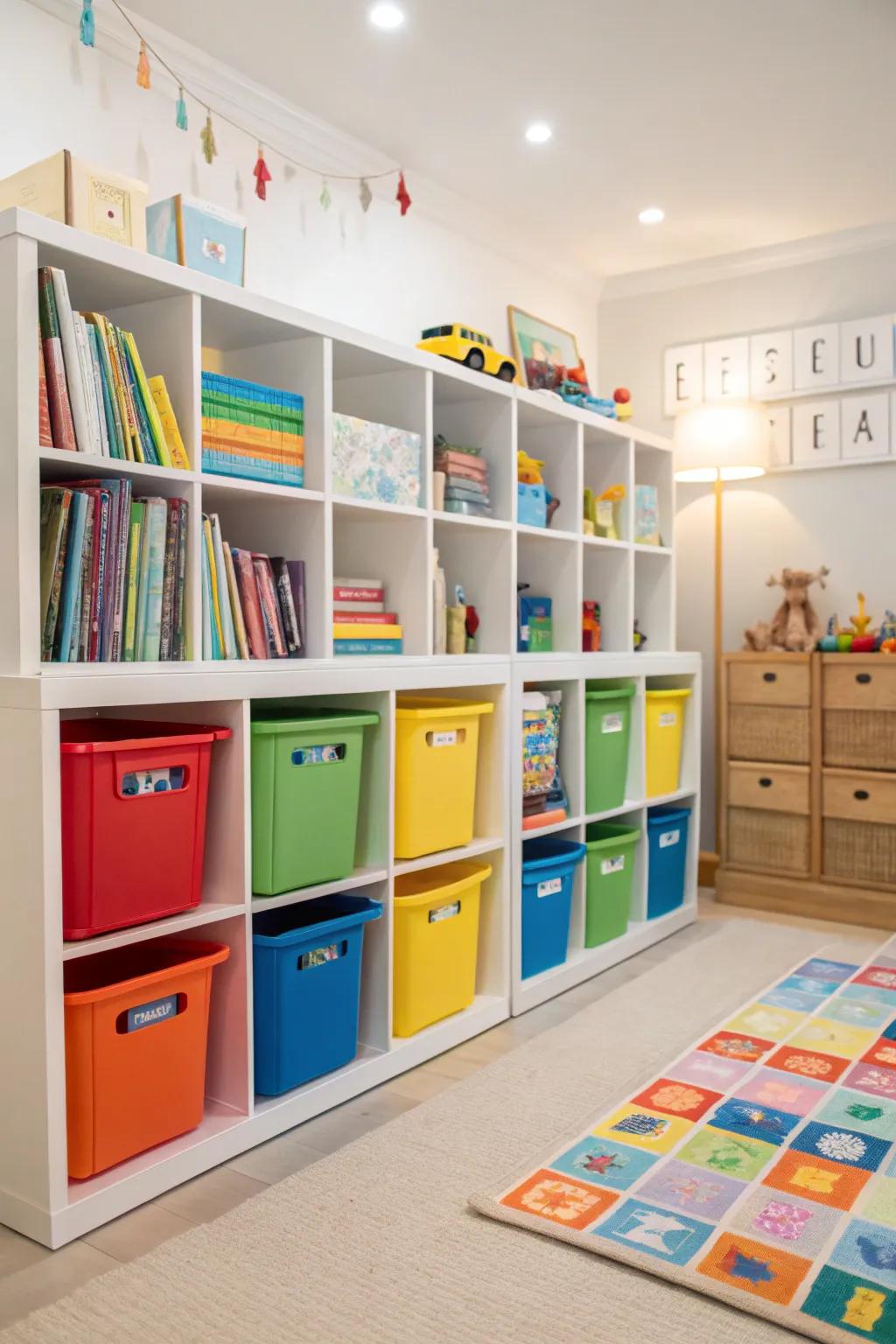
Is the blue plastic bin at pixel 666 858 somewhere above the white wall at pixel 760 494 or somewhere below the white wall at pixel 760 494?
below

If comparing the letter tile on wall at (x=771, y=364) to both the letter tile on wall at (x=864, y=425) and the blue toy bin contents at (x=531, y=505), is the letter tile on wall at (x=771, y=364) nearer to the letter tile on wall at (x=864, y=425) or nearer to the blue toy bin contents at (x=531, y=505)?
the letter tile on wall at (x=864, y=425)

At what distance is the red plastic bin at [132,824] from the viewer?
1.87m

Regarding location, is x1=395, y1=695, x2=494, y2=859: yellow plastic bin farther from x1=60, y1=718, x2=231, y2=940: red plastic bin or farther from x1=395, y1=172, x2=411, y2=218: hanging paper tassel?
x1=395, y1=172, x2=411, y2=218: hanging paper tassel

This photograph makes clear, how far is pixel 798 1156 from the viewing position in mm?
2156

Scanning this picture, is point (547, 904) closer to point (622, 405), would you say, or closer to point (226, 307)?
point (622, 405)

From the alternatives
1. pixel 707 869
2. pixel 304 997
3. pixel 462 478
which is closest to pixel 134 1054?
pixel 304 997

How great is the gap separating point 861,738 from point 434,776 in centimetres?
198

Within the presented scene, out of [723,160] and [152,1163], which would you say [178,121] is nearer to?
[723,160]

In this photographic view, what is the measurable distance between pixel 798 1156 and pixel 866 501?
111 inches

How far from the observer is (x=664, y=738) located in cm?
388

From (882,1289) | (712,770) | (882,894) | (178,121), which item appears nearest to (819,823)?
(882,894)

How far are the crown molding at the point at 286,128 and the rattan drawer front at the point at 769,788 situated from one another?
7.14 ft

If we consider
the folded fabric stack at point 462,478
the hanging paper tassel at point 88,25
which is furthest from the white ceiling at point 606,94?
the folded fabric stack at point 462,478

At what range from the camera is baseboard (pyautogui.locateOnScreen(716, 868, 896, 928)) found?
3947 millimetres
